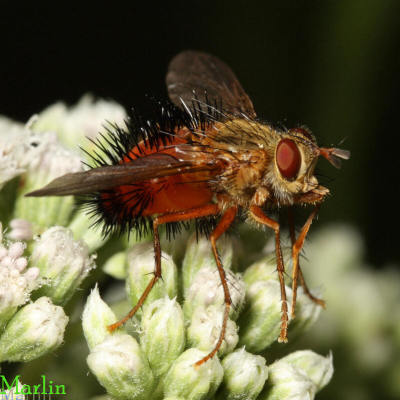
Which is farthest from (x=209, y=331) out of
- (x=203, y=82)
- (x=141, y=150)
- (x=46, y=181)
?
(x=203, y=82)

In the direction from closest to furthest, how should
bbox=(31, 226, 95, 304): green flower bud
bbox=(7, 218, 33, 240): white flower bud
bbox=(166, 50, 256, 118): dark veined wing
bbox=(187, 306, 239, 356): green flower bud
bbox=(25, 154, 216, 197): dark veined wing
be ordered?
bbox=(25, 154, 216, 197): dark veined wing < bbox=(187, 306, 239, 356): green flower bud < bbox=(31, 226, 95, 304): green flower bud < bbox=(7, 218, 33, 240): white flower bud < bbox=(166, 50, 256, 118): dark veined wing

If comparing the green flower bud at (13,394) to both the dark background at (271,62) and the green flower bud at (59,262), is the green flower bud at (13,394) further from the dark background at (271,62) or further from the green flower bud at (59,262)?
the dark background at (271,62)

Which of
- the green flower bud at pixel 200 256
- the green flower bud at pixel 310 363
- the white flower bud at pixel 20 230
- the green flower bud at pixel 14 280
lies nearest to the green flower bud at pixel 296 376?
the green flower bud at pixel 310 363

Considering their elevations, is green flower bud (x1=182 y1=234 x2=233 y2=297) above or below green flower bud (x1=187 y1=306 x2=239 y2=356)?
above

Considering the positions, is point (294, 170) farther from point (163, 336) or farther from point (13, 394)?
point (13, 394)

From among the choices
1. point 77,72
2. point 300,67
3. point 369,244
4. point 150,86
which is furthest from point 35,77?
point 369,244

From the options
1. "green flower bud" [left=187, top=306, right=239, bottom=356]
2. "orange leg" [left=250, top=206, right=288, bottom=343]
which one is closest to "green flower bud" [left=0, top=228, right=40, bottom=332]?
"green flower bud" [left=187, top=306, right=239, bottom=356]

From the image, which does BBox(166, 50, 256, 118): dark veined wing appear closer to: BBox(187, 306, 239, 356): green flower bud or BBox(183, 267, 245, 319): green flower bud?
BBox(183, 267, 245, 319): green flower bud

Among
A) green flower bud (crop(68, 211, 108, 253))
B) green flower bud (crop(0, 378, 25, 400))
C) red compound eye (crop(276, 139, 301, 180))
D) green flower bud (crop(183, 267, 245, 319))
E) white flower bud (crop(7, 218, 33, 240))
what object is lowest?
green flower bud (crop(0, 378, 25, 400))
